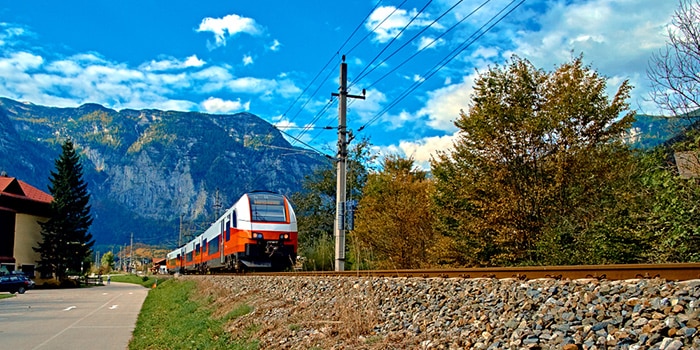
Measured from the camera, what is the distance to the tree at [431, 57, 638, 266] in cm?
1764

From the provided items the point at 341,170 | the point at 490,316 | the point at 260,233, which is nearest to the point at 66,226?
the point at 260,233

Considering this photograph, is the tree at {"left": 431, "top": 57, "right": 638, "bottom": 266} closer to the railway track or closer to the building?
the railway track

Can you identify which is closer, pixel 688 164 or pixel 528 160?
pixel 688 164

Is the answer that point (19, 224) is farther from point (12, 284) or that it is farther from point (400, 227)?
point (400, 227)

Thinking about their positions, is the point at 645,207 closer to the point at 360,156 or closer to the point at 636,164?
the point at 636,164

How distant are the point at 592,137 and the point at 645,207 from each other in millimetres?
5640

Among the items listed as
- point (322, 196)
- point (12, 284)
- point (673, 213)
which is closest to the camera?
point (673, 213)

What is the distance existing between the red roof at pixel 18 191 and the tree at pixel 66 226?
162 centimetres

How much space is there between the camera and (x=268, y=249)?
76.8 ft

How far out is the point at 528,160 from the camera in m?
18.6

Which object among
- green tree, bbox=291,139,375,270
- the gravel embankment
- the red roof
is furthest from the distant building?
the red roof

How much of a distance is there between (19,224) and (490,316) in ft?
216

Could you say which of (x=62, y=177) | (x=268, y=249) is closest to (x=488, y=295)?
(x=268, y=249)

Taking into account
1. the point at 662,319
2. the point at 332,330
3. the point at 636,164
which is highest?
the point at 636,164
